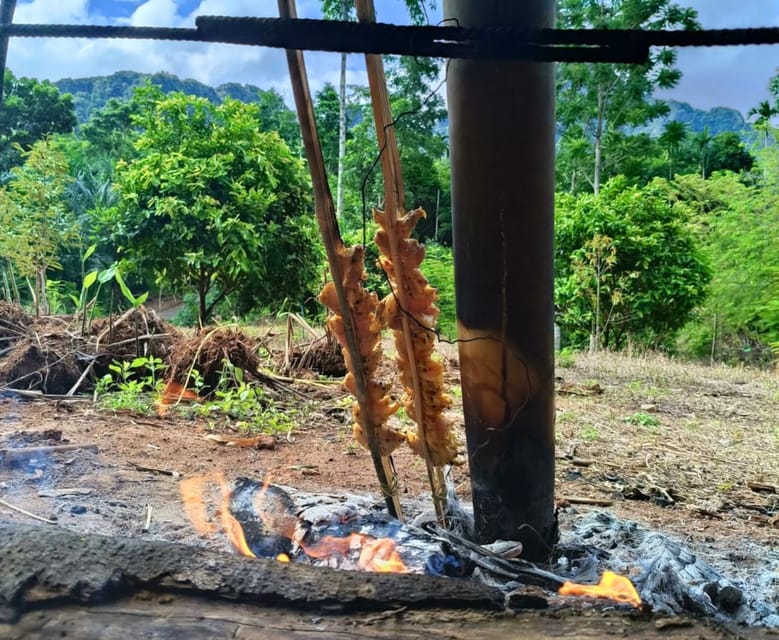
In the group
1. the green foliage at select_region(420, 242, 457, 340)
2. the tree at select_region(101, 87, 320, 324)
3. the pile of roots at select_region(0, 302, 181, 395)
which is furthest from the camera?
the green foliage at select_region(420, 242, 457, 340)

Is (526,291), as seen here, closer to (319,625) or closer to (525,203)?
(525,203)

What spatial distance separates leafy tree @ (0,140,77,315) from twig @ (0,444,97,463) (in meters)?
3.71

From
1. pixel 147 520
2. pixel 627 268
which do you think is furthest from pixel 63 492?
pixel 627 268

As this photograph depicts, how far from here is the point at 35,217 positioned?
6.27 metres

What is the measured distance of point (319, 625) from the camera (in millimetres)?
926

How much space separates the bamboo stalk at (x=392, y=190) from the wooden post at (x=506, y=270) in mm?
126

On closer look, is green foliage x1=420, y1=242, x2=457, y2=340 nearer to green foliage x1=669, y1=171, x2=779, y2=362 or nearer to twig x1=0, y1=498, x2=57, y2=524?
green foliage x1=669, y1=171, x2=779, y2=362

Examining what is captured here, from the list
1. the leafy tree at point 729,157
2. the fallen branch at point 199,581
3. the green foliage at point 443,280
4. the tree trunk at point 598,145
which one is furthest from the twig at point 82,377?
the leafy tree at point 729,157

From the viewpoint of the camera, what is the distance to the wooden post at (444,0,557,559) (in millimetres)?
1604

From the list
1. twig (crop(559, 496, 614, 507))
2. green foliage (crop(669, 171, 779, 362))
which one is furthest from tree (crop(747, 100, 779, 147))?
twig (crop(559, 496, 614, 507))

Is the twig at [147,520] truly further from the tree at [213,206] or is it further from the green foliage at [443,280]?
the green foliage at [443,280]

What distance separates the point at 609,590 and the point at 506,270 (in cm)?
80

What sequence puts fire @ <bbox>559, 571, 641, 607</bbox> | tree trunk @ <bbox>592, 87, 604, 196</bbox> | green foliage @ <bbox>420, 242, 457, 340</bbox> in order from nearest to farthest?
1. fire @ <bbox>559, 571, 641, 607</bbox>
2. green foliage @ <bbox>420, 242, 457, 340</bbox>
3. tree trunk @ <bbox>592, 87, 604, 196</bbox>

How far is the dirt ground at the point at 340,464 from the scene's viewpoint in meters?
2.29
